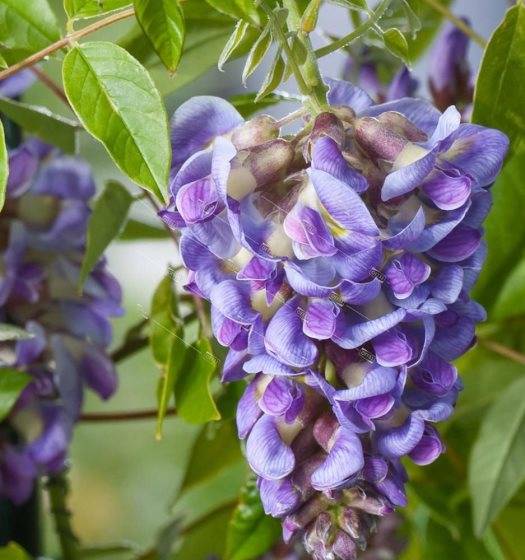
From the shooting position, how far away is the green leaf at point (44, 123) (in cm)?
40

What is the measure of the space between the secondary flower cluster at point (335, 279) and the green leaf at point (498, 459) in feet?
0.51

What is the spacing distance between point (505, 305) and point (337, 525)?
25 cm

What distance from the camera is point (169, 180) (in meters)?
0.30

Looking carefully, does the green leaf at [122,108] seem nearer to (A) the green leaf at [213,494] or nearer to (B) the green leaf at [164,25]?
(B) the green leaf at [164,25]

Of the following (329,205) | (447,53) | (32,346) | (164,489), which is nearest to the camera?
(329,205)

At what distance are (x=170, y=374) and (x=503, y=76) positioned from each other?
0.15 metres

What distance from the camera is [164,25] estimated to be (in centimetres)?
29

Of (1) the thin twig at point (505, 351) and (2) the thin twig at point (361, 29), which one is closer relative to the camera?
(2) the thin twig at point (361, 29)

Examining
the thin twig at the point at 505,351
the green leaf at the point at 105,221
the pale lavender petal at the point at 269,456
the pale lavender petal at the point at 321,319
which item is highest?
the pale lavender petal at the point at 321,319

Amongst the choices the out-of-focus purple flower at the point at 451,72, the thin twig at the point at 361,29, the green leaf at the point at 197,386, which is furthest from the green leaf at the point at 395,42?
the out-of-focus purple flower at the point at 451,72

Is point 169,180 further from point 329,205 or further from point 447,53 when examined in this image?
point 447,53

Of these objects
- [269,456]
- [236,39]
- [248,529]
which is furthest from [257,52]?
[248,529]

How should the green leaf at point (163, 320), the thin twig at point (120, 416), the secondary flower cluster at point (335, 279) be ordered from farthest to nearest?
the thin twig at point (120, 416)
the green leaf at point (163, 320)
the secondary flower cluster at point (335, 279)

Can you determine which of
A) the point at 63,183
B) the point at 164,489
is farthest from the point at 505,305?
the point at 164,489
